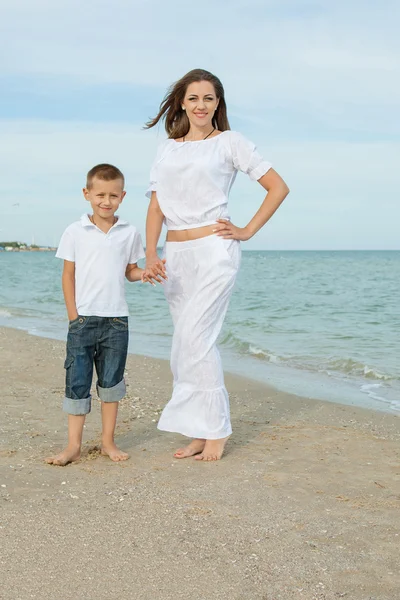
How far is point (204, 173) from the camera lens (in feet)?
13.6

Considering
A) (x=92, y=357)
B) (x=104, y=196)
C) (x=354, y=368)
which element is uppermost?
(x=104, y=196)

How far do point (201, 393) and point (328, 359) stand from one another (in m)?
5.51

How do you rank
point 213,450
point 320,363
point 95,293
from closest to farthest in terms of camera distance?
point 95,293
point 213,450
point 320,363

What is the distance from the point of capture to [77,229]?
413 centimetres

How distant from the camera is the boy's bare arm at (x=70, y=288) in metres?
4.09

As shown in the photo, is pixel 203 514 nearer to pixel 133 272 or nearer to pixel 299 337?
pixel 133 272

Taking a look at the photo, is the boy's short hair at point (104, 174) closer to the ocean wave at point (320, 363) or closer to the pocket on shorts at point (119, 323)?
the pocket on shorts at point (119, 323)

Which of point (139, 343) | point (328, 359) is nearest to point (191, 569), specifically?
point (328, 359)

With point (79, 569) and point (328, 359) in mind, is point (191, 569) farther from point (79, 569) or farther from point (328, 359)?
point (328, 359)

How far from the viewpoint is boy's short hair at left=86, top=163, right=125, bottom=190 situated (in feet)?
13.5

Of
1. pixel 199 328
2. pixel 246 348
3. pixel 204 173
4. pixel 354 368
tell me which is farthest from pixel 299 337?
pixel 204 173

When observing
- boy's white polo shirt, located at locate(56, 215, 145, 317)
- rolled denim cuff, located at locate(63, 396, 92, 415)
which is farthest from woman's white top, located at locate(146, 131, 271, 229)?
rolled denim cuff, located at locate(63, 396, 92, 415)

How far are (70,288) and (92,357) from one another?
422mm

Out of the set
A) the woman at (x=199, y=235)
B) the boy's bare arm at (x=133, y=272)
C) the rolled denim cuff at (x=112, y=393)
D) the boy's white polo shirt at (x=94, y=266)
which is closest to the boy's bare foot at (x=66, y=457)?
the rolled denim cuff at (x=112, y=393)
